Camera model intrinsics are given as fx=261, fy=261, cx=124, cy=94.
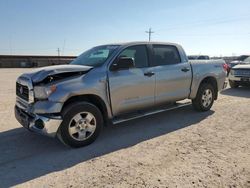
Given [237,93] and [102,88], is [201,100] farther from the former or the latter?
[237,93]

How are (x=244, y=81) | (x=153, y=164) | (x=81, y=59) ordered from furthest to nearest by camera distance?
(x=244, y=81), (x=81, y=59), (x=153, y=164)

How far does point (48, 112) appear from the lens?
172 inches

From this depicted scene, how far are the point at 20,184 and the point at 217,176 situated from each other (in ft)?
8.81

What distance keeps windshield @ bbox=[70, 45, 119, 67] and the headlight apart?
1.12 meters

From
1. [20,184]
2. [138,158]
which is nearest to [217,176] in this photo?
[138,158]

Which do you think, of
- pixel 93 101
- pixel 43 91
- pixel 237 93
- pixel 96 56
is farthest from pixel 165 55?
pixel 237 93

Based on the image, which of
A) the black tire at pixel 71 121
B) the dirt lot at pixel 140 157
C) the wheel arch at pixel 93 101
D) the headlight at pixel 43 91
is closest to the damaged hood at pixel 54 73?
the headlight at pixel 43 91

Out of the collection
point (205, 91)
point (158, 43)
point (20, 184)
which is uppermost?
point (158, 43)

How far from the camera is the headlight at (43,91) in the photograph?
172 inches

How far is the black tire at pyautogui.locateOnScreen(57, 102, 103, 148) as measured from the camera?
448 cm

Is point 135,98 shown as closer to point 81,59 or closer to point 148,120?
point 148,120

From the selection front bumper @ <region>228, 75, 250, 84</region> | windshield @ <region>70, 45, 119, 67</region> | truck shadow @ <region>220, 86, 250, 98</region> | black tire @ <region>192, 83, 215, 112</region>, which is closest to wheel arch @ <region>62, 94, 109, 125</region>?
windshield @ <region>70, 45, 119, 67</region>

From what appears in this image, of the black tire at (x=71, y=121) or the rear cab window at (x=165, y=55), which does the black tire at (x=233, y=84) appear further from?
the black tire at (x=71, y=121)

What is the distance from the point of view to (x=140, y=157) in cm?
427
